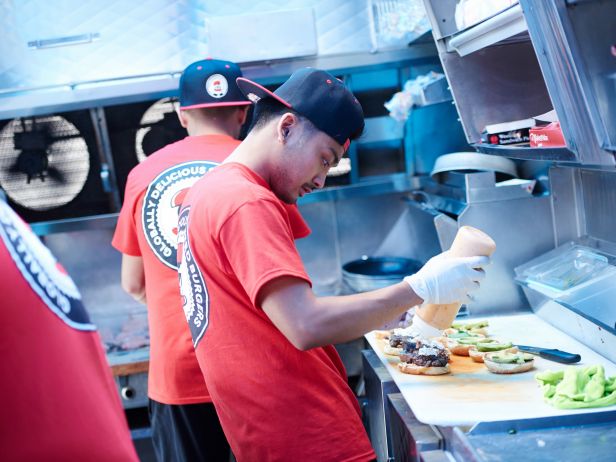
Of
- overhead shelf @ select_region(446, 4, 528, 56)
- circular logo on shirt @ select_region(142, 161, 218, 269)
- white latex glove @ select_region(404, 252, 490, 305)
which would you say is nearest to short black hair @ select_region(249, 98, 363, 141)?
white latex glove @ select_region(404, 252, 490, 305)

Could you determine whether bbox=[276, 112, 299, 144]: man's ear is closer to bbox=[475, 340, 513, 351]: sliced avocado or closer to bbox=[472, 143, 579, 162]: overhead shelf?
bbox=[472, 143, 579, 162]: overhead shelf

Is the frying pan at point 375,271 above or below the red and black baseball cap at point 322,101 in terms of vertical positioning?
below

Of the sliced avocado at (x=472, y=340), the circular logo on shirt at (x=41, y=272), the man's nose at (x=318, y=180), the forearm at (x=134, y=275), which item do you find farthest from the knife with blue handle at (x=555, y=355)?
the circular logo on shirt at (x=41, y=272)

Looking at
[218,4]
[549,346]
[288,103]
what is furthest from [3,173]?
[549,346]

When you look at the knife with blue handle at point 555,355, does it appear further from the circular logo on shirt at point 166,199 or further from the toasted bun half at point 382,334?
the circular logo on shirt at point 166,199

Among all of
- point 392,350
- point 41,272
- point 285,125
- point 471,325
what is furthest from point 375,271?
point 41,272

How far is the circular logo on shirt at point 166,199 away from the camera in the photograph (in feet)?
7.86

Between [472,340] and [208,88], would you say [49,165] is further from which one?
[472,340]

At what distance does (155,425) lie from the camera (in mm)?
2480

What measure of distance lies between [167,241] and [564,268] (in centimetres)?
137

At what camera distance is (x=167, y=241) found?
238cm

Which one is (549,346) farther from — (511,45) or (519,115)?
(511,45)

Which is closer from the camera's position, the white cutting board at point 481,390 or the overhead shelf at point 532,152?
the white cutting board at point 481,390

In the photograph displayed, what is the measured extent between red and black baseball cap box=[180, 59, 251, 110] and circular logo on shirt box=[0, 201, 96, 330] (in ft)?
5.29
